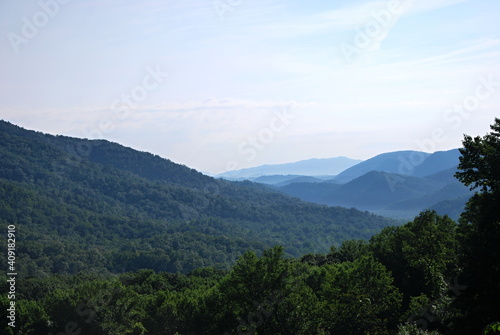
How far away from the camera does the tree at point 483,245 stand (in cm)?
2175

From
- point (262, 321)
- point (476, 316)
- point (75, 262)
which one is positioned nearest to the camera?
point (476, 316)

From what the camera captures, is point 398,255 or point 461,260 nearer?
point 461,260

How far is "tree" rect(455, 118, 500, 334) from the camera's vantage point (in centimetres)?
2175

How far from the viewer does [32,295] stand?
295ft

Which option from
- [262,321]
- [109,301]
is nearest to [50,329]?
[109,301]

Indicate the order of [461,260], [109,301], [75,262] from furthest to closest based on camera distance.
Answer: [75,262]
[109,301]
[461,260]

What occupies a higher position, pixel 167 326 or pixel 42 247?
pixel 42 247

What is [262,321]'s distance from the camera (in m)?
36.0

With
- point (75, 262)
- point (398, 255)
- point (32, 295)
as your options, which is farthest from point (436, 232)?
point (75, 262)

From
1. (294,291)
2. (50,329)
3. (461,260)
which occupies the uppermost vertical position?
(461,260)

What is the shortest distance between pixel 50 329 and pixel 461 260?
53087 mm

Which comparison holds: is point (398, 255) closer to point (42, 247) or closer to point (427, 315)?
point (427, 315)

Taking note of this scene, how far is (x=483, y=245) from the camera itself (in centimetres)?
2338

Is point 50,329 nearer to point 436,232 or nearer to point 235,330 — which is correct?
point 235,330
